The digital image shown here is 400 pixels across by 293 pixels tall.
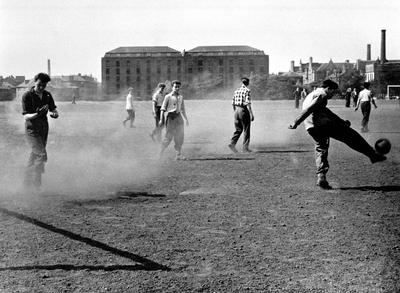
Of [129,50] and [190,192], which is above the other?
[129,50]

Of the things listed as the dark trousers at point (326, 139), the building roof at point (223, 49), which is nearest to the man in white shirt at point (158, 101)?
the dark trousers at point (326, 139)

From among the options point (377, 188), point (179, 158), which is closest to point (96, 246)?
point (377, 188)

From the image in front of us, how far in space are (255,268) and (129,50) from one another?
120m

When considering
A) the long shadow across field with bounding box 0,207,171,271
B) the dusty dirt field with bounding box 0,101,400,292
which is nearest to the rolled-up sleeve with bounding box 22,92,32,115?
the dusty dirt field with bounding box 0,101,400,292

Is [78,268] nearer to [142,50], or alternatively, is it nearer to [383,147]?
[383,147]

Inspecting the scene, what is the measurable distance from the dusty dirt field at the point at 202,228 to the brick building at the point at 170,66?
4225 inches

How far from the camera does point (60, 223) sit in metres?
6.27

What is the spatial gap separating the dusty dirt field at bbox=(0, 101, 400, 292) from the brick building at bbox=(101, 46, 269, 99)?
107 meters

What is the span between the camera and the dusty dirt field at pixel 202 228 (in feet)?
14.2

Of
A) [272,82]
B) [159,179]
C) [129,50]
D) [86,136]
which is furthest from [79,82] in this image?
[159,179]

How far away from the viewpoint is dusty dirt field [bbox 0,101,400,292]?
4340 mm

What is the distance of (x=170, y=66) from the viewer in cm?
11988

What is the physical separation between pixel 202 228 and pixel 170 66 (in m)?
115

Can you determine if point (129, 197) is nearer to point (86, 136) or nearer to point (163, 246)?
point (163, 246)
